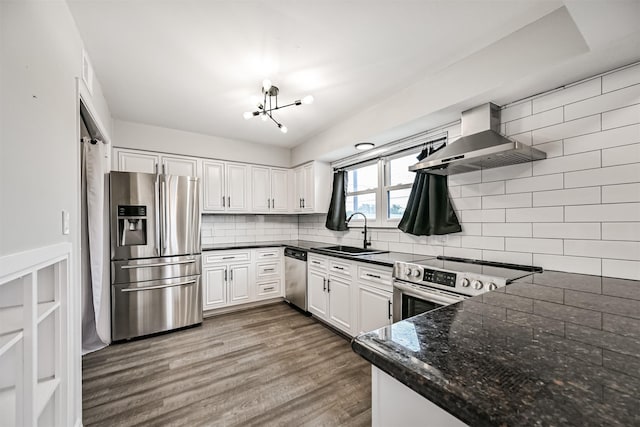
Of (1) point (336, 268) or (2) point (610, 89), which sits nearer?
(2) point (610, 89)

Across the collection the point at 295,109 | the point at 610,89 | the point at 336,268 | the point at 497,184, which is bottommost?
the point at 336,268

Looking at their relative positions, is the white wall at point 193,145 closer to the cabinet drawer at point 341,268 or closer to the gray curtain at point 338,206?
the gray curtain at point 338,206

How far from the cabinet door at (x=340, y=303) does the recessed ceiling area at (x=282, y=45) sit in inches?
76.6

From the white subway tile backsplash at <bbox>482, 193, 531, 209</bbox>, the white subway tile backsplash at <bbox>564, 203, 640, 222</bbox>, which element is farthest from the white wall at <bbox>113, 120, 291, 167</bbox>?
the white subway tile backsplash at <bbox>564, 203, 640, 222</bbox>

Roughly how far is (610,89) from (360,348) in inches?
86.1

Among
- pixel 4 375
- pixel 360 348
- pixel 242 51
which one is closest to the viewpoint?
pixel 360 348

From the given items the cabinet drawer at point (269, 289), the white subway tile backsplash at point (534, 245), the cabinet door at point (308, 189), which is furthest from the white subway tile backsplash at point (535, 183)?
the cabinet drawer at point (269, 289)

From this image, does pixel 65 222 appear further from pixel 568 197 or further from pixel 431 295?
pixel 568 197

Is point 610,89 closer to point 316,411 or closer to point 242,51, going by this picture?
point 242,51

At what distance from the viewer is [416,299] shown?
6.78ft

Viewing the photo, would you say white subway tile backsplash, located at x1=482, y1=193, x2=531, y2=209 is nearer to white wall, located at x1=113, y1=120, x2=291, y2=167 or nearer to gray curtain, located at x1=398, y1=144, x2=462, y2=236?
gray curtain, located at x1=398, y1=144, x2=462, y2=236

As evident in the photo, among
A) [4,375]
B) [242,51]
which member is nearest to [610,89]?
[242,51]

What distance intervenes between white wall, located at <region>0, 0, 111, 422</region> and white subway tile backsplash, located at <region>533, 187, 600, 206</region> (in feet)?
9.27

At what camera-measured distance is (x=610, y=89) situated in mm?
1597
